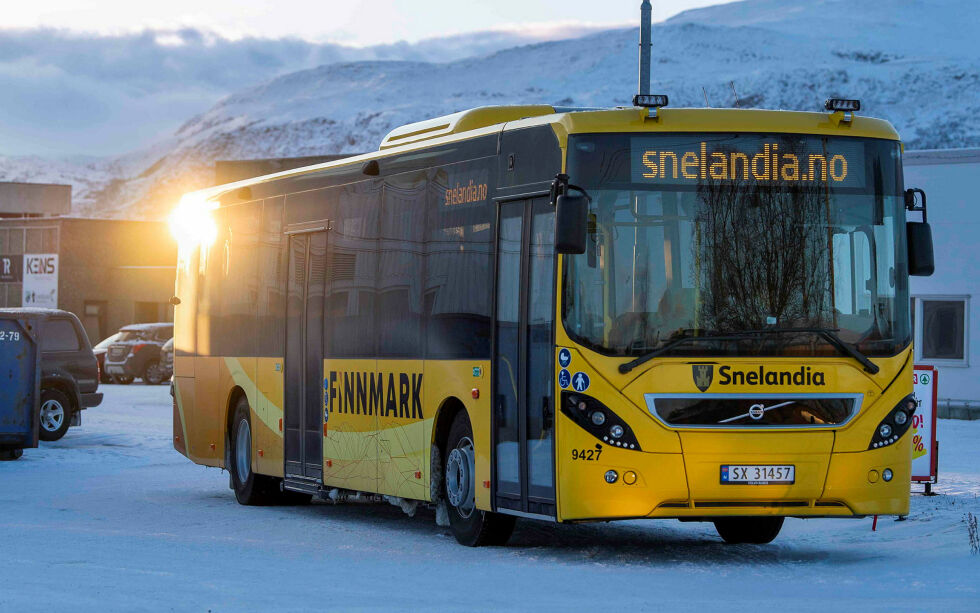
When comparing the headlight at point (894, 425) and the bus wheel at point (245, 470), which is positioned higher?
the headlight at point (894, 425)

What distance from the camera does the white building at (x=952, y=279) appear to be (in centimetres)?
3353

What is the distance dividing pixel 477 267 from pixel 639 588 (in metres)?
3.09

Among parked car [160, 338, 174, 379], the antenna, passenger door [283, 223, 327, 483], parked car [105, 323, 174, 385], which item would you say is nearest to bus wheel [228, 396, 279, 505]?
passenger door [283, 223, 327, 483]

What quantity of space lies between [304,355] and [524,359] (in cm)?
424

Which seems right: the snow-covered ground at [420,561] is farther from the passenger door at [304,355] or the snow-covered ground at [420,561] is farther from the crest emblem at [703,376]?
the crest emblem at [703,376]

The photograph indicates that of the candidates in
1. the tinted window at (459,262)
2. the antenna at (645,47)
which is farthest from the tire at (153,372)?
the tinted window at (459,262)

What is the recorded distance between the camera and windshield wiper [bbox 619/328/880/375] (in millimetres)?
10773

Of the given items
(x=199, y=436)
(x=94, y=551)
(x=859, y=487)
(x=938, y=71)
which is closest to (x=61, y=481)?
(x=199, y=436)

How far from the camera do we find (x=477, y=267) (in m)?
12.1

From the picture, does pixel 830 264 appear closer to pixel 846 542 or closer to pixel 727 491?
pixel 727 491

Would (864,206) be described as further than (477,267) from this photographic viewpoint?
No

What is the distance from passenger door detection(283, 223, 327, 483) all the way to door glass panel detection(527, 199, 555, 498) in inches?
153

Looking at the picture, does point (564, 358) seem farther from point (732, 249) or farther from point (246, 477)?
point (246, 477)

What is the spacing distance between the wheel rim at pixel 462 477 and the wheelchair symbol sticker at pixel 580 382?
1.54 metres
